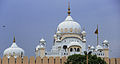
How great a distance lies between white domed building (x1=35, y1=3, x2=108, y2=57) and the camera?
3962 cm

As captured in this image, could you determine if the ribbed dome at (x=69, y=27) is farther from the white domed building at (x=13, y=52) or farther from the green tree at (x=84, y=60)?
the green tree at (x=84, y=60)

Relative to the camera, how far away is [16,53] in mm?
45562

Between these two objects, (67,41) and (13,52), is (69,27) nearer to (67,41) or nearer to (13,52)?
(67,41)

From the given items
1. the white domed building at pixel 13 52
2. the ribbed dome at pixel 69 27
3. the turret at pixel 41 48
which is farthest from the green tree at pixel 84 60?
the white domed building at pixel 13 52

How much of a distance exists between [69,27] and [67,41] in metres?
2.38

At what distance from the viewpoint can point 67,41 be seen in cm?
4312

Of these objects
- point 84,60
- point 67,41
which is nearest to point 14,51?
point 67,41

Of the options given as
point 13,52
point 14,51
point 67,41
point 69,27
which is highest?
point 69,27

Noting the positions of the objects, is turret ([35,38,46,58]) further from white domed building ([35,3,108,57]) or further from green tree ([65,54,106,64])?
green tree ([65,54,106,64])

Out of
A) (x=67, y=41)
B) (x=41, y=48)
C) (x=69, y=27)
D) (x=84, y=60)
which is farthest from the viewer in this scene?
(x=69, y=27)

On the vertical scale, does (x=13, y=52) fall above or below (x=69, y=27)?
below

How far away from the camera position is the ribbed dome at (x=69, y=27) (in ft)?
146

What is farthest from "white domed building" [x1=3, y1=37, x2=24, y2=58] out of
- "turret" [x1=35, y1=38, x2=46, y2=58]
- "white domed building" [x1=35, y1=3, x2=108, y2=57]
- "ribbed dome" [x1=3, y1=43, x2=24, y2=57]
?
"turret" [x1=35, y1=38, x2=46, y2=58]

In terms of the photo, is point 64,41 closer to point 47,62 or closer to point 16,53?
point 16,53
